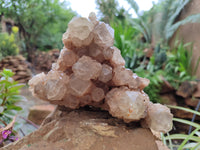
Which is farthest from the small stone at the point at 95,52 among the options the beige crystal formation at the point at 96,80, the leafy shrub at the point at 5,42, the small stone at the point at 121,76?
the leafy shrub at the point at 5,42

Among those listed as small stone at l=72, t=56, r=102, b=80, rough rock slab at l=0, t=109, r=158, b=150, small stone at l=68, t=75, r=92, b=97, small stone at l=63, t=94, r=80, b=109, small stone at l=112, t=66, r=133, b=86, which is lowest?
rough rock slab at l=0, t=109, r=158, b=150

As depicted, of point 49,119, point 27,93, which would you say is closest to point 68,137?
point 49,119

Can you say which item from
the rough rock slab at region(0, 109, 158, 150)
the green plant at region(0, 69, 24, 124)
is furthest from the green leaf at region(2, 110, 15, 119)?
the rough rock slab at region(0, 109, 158, 150)

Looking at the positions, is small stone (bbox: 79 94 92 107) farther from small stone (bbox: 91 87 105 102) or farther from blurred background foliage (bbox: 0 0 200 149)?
blurred background foliage (bbox: 0 0 200 149)

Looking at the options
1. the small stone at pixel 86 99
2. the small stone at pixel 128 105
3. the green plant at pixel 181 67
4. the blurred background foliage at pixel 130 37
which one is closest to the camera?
the small stone at pixel 128 105

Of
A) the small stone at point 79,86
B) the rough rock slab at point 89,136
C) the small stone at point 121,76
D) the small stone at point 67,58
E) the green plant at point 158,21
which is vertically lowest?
the rough rock slab at point 89,136

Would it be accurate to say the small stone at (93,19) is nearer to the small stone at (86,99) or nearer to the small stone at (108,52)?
the small stone at (108,52)

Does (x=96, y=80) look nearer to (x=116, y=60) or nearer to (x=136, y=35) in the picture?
(x=116, y=60)
